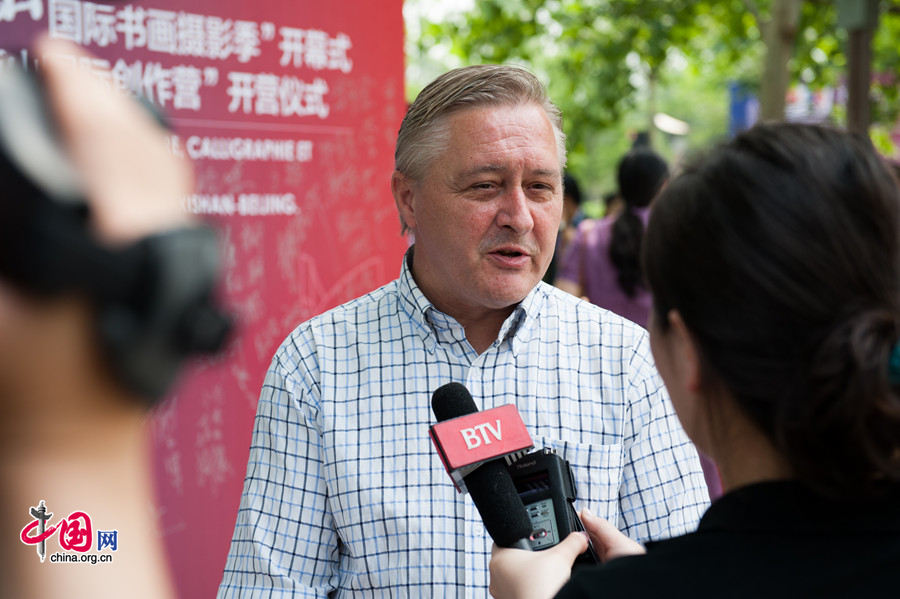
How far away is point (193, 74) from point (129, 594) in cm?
204

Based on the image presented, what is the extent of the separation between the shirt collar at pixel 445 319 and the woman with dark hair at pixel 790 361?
0.87 meters

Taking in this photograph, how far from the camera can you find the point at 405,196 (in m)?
2.15

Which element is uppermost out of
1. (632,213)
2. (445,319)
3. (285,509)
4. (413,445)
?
(632,213)

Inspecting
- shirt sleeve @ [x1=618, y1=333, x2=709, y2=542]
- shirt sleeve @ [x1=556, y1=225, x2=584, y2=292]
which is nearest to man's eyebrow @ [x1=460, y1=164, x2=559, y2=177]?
shirt sleeve @ [x1=618, y1=333, x2=709, y2=542]

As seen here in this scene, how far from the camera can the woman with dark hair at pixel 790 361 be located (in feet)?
3.12

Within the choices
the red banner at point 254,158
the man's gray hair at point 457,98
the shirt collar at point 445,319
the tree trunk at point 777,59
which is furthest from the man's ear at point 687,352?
the tree trunk at point 777,59

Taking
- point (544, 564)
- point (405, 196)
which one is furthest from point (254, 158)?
point (544, 564)

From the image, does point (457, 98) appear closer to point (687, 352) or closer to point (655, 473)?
point (655, 473)

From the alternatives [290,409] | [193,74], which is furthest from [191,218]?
[193,74]

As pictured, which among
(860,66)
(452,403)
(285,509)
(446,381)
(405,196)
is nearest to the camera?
(452,403)

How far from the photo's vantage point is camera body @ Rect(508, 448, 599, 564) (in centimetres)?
133

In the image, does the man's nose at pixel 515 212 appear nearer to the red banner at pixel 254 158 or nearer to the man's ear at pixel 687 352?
the red banner at pixel 254 158

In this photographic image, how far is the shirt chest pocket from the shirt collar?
256mm

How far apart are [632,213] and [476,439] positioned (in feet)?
11.2
